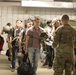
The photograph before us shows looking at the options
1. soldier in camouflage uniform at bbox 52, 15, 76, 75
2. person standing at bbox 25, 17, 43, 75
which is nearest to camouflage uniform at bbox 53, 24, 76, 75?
soldier in camouflage uniform at bbox 52, 15, 76, 75

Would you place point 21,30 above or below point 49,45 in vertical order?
above

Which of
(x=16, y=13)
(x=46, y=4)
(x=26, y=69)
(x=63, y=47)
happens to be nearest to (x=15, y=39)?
(x=26, y=69)

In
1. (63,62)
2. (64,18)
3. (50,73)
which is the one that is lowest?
(50,73)

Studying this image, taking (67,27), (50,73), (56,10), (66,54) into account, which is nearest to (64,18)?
(67,27)

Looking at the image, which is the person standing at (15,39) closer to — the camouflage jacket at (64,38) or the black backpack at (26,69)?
the black backpack at (26,69)

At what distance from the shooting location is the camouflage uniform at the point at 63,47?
481cm

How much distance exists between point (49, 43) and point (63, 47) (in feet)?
9.16

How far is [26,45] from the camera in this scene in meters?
5.99

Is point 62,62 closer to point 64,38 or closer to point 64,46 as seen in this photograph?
point 64,46

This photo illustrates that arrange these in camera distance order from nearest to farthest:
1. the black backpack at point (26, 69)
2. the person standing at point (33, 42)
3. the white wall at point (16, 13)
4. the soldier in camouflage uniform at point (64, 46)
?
the soldier in camouflage uniform at point (64, 46) → the person standing at point (33, 42) → the black backpack at point (26, 69) → the white wall at point (16, 13)

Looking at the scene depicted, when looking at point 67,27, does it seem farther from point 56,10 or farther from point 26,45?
point 56,10

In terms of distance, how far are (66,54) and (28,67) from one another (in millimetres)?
1708

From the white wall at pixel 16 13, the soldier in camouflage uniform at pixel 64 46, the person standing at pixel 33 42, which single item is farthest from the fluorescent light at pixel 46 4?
the soldier in camouflage uniform at pixel 64 46

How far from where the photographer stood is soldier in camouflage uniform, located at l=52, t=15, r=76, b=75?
4.81 metres
